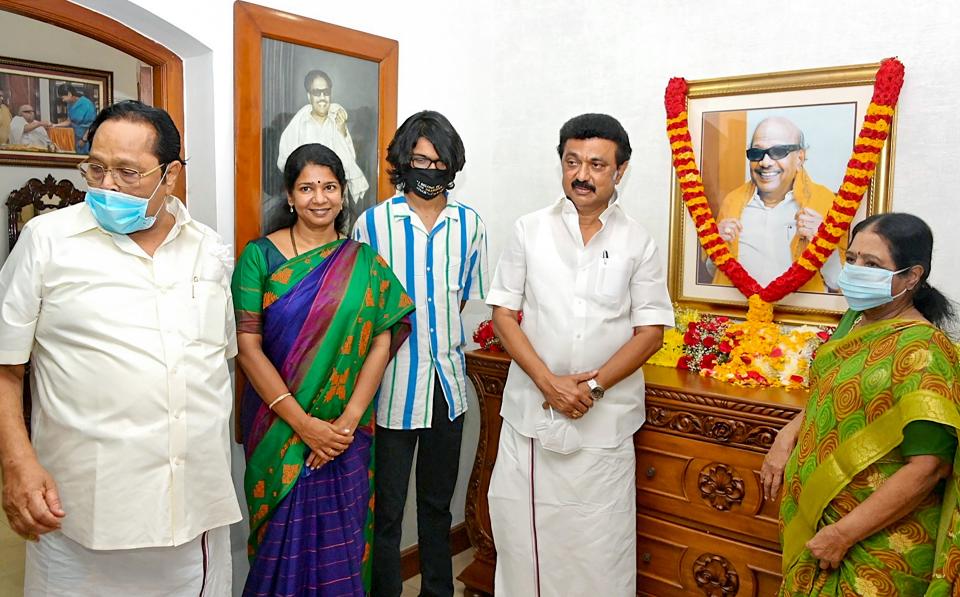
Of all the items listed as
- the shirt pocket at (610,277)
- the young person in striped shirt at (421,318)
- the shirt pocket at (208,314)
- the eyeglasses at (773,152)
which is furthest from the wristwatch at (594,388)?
the eyeglasses at (773,152)

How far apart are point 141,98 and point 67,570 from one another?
5.08ft

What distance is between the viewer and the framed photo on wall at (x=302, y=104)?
264 centimetres

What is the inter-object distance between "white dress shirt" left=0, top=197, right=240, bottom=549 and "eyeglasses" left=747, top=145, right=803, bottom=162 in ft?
7.08

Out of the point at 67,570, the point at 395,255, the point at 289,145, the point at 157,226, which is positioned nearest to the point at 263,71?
the point at 289,145

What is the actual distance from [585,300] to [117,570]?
1487 mm

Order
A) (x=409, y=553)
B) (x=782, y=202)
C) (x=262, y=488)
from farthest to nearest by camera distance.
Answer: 1. (x=409, y=553)
2. (x=782, y=202)
3. (x=262, y=488)

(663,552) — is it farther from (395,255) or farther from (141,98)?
(141,98)

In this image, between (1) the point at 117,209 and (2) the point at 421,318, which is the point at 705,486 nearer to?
(2) the point at 421,318

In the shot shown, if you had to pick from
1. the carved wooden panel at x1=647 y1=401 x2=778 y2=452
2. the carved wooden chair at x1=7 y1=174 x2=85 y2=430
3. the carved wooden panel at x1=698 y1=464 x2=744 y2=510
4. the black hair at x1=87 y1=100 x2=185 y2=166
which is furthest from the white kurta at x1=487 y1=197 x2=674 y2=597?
the carved wooden chair at x1=7 y1=174 x2=85 y2=430

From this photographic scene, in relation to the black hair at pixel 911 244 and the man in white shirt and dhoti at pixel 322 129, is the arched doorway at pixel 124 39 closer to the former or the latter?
the man in white shirt and dhoti at pixel 322 129

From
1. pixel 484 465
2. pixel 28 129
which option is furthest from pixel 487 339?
pixel 28 129

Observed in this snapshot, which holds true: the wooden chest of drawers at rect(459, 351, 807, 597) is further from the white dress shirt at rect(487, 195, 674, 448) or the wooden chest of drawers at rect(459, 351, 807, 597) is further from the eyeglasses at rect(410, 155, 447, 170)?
the eyeglasses at rect(410, 155, 447, 170)

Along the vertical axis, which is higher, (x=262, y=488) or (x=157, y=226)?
(x=157, y=226)

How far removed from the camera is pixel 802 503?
1909 millimetres
